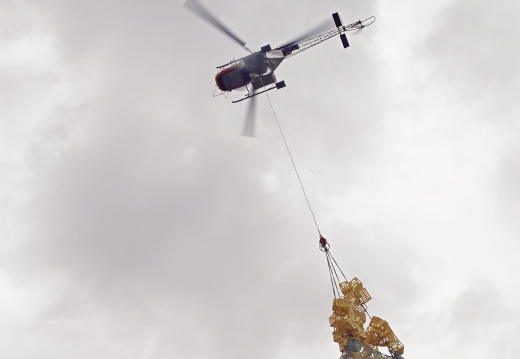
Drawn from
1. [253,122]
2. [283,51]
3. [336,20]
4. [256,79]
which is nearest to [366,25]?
[336,20]

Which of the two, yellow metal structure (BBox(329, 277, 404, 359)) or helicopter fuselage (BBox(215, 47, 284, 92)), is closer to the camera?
helicopter fuselage (BBox(215, 47, 284, 92))

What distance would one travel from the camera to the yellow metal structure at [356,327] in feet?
146

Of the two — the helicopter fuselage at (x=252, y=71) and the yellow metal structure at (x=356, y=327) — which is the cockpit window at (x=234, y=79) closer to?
the helicopter fuselage at (x=252, y=71)

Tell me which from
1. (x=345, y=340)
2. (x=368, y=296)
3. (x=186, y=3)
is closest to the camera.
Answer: (x=186, y=3)

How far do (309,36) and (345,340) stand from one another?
96.6 feet

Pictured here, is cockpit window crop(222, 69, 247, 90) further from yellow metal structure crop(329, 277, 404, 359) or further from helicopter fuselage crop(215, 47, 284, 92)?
yellow metal structure crop(329, 277, 404, 359)

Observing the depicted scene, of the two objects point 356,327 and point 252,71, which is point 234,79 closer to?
point 252,71

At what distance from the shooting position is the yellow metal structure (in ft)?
146

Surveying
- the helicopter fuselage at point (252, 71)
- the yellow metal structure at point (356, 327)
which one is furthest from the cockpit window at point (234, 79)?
the yellow metal structure at point (356, 327)

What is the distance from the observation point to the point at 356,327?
4444 centimetres

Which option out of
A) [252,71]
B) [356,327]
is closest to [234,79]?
[252,71]

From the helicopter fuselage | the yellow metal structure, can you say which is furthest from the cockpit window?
the yellow metal structure

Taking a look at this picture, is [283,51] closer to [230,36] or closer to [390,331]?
[230,36]

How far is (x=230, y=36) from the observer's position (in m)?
37.5
